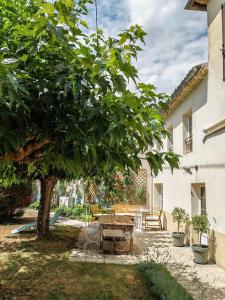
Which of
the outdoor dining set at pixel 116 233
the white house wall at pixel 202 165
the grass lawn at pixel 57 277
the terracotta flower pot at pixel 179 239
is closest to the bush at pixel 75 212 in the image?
the outdoor dining set at pixel 116 233

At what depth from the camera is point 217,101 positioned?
Answer: 28.0ft

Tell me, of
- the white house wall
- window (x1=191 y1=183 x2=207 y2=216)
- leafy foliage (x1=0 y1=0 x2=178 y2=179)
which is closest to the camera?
leafy foliage (x1=0 y1=0 x2=178 y2=179)

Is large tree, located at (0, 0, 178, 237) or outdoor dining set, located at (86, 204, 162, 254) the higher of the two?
large tree, located at (0, 0, 178, 237)

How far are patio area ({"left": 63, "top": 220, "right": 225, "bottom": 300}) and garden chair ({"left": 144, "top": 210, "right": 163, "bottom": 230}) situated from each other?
85.1 inches

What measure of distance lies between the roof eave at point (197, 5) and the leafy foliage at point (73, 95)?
26.2ft

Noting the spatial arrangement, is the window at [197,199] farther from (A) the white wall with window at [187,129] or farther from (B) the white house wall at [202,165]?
(A) the white wall with window at [187,129]

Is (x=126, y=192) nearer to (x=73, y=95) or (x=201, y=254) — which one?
(x=201, y=254)

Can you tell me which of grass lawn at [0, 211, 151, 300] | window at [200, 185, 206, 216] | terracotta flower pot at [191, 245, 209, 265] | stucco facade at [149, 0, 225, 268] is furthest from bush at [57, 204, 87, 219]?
terracotta flower pot at [191, 245, 209, 265]

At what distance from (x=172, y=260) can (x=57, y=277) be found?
376 cm

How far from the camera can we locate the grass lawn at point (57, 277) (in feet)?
18.7

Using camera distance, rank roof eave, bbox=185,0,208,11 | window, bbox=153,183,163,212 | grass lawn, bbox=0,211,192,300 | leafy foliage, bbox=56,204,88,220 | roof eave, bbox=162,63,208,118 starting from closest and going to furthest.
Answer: grass lawn, bbox=0,211,192,300 → roof eave, bbox=162,63,208,118 → roof eave, bbox=185,0,208,11 → window, bbox=153,183,163,212 → leafy foliage, bbox=56,204,88,220

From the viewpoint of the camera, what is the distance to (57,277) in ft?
21.9

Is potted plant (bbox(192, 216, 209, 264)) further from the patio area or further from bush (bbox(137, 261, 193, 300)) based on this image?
bush (bbox(137, 261, 193, 300))

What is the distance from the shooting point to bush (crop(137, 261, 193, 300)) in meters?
4.89
